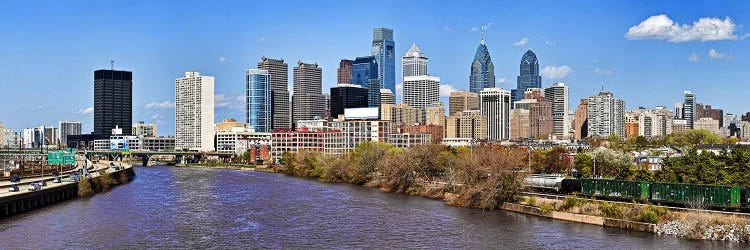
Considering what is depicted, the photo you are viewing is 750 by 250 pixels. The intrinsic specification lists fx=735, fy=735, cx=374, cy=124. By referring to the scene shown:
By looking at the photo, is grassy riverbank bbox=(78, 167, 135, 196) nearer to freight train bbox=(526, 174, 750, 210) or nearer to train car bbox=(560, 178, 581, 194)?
freight train bbox=(526, 174, 750, 210)

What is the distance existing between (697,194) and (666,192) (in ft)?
13.6

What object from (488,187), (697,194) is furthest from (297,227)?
(697,194)

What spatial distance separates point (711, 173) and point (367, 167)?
220ft

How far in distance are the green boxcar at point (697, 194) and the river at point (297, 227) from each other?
9.39 m

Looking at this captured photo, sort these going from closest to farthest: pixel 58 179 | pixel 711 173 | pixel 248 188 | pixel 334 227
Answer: pixel 334 227
pixel 711 173
pixel 58 179
pixel 248 188

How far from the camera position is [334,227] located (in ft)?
239

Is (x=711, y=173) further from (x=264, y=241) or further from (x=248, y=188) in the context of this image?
(x=248, y=188)

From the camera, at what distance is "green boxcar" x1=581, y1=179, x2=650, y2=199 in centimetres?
7725

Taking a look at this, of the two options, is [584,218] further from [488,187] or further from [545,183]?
[545,183]

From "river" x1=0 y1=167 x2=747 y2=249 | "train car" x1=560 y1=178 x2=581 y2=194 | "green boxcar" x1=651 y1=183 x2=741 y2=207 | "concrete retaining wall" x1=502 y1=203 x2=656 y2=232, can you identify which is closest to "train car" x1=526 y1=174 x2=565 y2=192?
"train car" x1=560 y1=178 x2=581 y2=194

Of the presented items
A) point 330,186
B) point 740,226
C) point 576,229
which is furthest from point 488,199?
point 330,186

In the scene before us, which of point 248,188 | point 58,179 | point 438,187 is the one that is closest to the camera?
point 438,187

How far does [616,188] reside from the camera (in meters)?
80.9

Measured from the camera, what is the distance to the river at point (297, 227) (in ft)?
203
